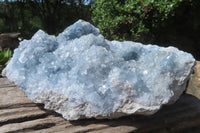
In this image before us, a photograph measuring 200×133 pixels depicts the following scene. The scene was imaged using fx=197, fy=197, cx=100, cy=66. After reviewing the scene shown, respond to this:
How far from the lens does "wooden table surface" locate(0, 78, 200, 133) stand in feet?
4.79

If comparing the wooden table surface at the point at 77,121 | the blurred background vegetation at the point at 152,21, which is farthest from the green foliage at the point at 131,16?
the wooden table surface at the point at 77,121

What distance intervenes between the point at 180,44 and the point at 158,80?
3078 millimetres

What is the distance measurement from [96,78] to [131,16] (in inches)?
78.5

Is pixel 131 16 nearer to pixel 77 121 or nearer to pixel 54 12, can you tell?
pixel 77 121

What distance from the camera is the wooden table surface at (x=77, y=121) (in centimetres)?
146

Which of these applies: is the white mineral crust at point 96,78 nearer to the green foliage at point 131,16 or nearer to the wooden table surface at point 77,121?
the wooden table surface at point 77,121

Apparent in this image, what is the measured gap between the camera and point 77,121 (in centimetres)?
151

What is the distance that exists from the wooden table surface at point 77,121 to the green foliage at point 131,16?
67.0 inches

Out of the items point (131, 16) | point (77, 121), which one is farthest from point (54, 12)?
point (77, 121)

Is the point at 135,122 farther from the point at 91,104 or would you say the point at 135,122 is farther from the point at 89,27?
the point at 89,27

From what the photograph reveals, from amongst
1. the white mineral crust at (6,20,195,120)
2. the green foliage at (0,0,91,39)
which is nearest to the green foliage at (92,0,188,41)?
the white mineral crust at (6,20,195,120)

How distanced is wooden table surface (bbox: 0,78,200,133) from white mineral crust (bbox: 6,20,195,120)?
4.7 inches

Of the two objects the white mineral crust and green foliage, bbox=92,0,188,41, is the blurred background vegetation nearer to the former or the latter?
green foliage, bbox=92,0,188,41

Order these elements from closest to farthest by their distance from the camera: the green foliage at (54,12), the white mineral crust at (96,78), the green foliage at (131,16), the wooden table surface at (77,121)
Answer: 1. the white mineral crust at (96,78)
2. the wooden table surface at (77,121)
3. the green foliage at (131,16)
4. the green foliage at (54,12)
